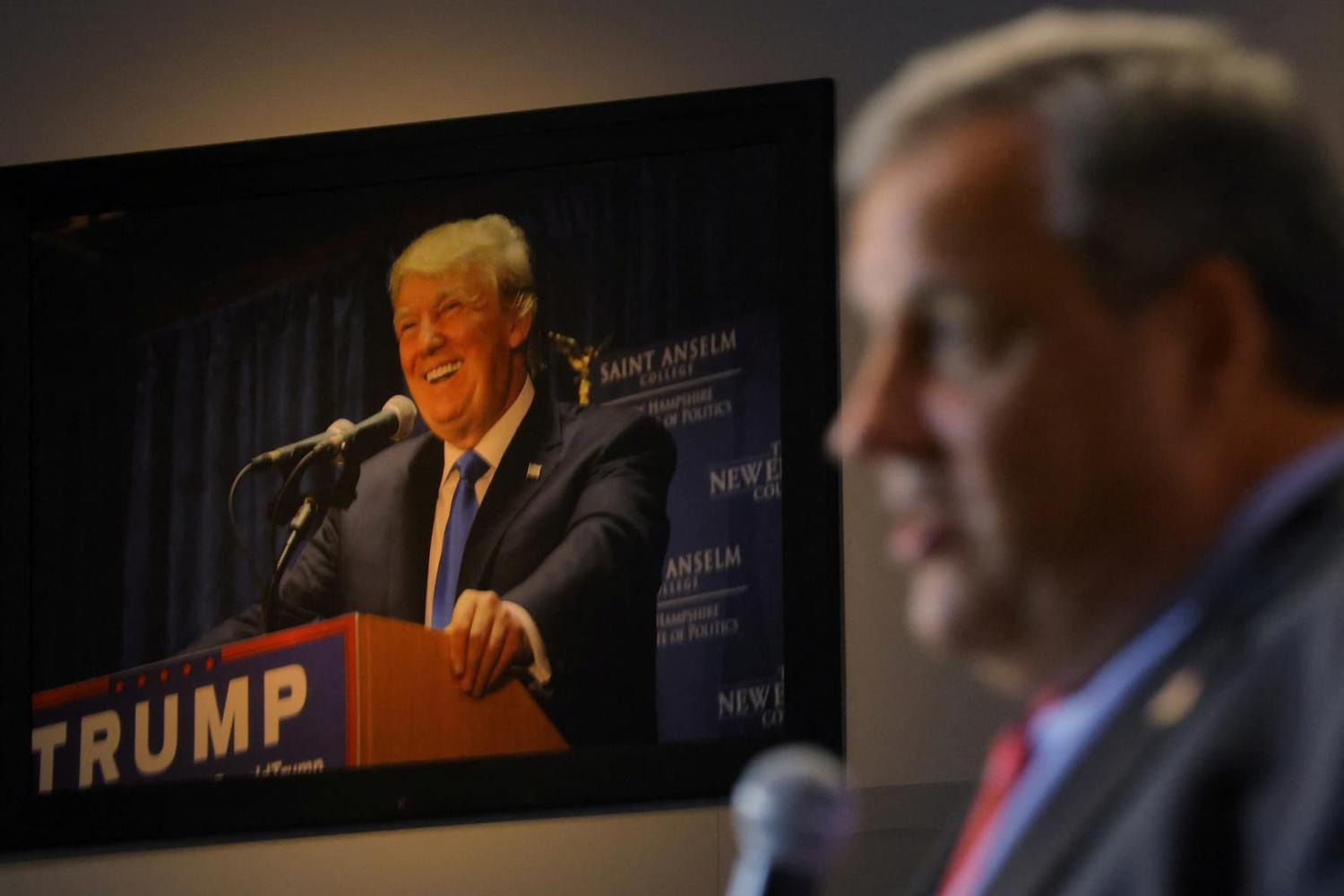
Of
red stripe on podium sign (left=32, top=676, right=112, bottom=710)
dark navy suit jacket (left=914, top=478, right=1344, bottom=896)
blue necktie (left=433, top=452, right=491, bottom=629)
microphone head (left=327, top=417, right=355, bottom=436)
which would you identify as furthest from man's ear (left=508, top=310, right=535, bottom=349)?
dark navy suit jacket (left=914, top=478, right=1344, bottom=896)

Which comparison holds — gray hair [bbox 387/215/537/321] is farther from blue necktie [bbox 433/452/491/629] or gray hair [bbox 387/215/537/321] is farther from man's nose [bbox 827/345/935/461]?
man's nose [bbox 827/345/935/461]

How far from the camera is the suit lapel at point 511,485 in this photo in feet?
11.0

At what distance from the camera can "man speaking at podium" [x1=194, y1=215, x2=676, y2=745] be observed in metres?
3.29

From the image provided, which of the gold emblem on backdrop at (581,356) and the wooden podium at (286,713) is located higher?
the gold emblem on backdrop at (581,356)

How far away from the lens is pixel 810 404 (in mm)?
3291

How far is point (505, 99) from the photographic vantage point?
3.61 m

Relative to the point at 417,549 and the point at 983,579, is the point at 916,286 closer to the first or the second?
the point at 983,579

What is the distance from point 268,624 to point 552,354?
0.70 meters

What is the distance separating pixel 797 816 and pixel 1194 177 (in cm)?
43


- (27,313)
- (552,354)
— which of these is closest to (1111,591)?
(552,354)

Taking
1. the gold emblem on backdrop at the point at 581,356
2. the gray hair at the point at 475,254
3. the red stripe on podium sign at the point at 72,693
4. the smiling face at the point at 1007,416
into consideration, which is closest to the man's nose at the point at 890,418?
the smiling face at the point at 1007,416

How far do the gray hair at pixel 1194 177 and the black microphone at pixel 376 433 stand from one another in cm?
248

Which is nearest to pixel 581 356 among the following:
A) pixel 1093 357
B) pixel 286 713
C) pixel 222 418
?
pixel 222 418

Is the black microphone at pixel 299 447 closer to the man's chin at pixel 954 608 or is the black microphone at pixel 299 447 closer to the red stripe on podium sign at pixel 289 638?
the red stripe on podium sign at pixel 289 638
